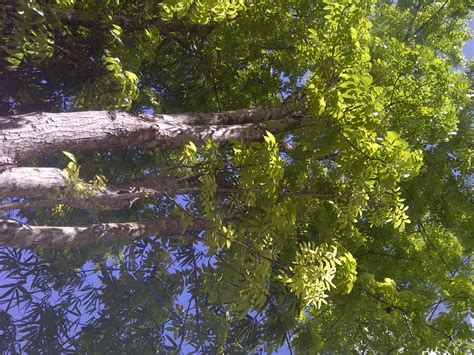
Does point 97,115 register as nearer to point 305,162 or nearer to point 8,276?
point 305,162

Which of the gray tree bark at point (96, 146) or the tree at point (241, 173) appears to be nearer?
the gray tree bark at point (96, 146)

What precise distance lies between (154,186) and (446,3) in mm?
3653

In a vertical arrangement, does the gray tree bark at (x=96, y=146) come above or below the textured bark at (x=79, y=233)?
above

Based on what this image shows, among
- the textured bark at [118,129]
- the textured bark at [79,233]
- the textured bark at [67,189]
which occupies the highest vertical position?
the textured bark at [118,129]

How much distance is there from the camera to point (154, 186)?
137 inches

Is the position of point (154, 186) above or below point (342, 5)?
below

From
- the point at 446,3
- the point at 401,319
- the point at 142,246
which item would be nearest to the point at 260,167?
the point at 401,319

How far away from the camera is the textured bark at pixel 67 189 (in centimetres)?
263

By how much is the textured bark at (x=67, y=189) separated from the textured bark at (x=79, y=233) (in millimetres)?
152

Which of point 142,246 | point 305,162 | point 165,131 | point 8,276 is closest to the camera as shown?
point 165,131

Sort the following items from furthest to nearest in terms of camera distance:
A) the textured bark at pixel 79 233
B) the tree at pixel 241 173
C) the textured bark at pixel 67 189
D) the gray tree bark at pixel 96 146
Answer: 1. the tree at pixel 241 173
2. the textured bark at pixel 79 233
3. the gray tree bark at pixel 96 146
4. the textured bark at pixel 67 189

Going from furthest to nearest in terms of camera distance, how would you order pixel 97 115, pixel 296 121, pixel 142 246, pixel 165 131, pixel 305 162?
pixel 142 246 < pixel 305 162 < pixel 296 121 < pixel 165 131 < pixel 97 115

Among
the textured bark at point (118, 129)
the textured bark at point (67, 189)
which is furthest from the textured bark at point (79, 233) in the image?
the textured bark at point (118, 129)

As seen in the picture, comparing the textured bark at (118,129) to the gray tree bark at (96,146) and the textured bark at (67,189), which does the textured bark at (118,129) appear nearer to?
the gray tree bark at (96,146)
